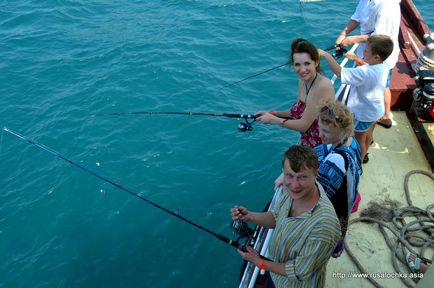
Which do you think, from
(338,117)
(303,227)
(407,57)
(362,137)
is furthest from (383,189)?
(407,57)

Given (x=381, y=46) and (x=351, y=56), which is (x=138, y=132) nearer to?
(x=351, y=56)

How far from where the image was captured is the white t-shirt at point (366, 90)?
14.3 feet

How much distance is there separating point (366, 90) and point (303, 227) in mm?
2492

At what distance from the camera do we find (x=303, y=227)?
8.43ft

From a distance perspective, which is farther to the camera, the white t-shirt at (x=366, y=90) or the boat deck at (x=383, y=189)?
the white t-shirt at (x=366, y=90)

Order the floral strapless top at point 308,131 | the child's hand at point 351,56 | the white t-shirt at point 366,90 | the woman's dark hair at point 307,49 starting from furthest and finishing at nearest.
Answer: the child's hand at point 351,56 → the white t-shirt at point 366,90 → the floral strapless top at point 308,131 → the woman's dark hair at point 307,49

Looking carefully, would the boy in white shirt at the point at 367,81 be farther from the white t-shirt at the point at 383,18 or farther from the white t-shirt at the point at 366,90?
the white t-shirt at the point at 383,18

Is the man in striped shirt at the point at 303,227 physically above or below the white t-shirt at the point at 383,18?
below

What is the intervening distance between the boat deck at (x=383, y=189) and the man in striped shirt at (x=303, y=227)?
134 centimetres

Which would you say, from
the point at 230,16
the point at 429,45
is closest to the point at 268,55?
the point at 230,16

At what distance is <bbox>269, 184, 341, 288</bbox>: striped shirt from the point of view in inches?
98.8

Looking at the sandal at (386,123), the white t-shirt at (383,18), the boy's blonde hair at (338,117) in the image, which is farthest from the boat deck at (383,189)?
the boy's blonde hair at (338,117)

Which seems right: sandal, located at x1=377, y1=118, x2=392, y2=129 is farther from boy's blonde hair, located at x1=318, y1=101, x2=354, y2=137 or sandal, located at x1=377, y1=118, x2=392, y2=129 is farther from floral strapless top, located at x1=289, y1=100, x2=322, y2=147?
boy's blonde hair, located at x1=318, y1=101, x2=354, y2=137

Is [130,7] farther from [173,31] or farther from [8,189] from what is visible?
[8,189]
